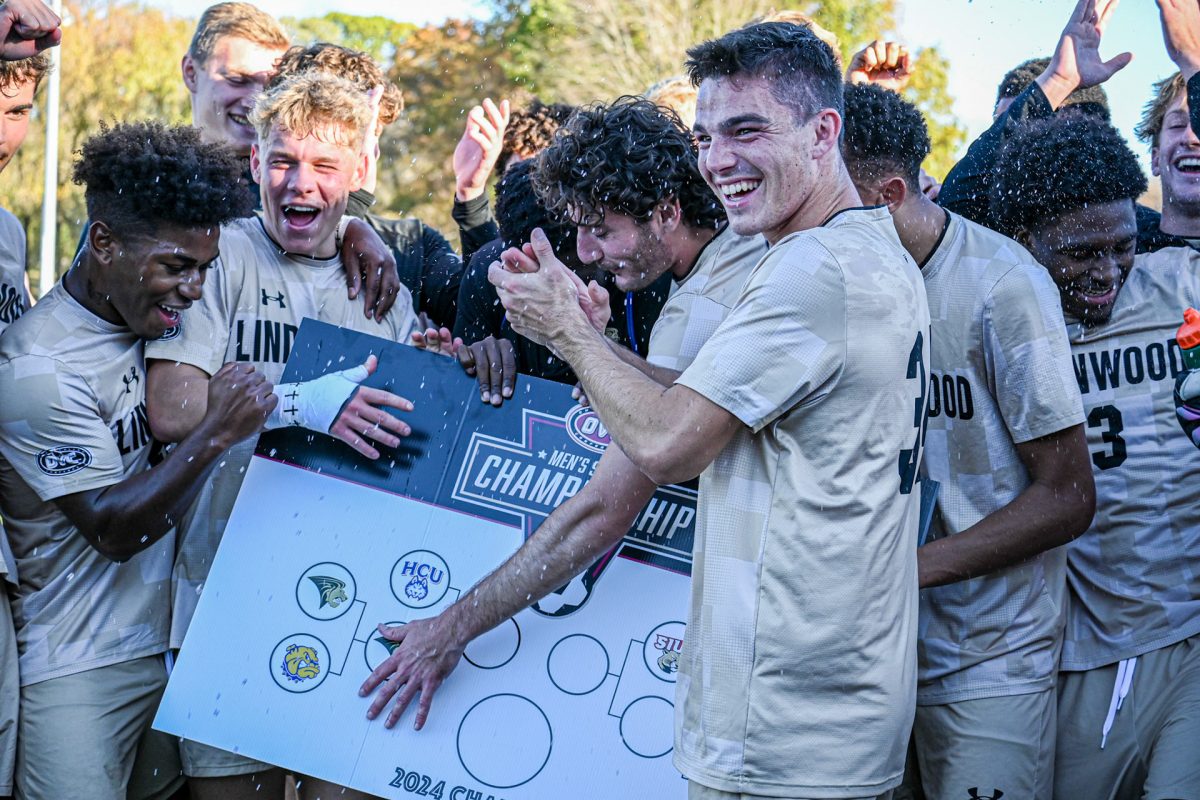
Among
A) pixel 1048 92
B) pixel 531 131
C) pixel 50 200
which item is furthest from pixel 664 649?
pixel 50 200

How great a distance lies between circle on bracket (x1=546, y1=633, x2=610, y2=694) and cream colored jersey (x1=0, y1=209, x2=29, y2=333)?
1.81 metres

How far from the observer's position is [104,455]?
3.59 meters

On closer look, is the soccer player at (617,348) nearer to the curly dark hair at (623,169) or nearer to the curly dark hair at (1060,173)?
the curly dark hair at (623,169)

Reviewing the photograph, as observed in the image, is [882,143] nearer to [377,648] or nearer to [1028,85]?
[1028,85]

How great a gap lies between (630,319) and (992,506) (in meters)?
1.16

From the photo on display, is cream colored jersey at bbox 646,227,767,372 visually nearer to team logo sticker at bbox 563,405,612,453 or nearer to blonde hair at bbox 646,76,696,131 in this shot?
team logo sticker at bbox 563,405,612,453

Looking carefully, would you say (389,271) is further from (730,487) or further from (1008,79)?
(1008,79)

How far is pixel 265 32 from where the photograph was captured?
5.45 metres

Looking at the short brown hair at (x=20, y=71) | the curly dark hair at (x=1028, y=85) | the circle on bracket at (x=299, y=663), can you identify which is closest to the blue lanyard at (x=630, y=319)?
the circle on bracket at (x=299, y=663)

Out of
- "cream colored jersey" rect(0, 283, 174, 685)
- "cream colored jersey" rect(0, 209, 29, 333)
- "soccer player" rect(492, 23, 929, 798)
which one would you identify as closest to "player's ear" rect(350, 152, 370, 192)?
"cream colored jersey" rect(0, 283, 174, 685)

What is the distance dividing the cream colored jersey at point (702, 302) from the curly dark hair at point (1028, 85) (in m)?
2.12

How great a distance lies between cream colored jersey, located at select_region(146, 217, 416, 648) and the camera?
382 centimetres

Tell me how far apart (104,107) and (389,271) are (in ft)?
92.9

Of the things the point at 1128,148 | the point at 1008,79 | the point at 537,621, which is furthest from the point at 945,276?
the point at 1008,79
